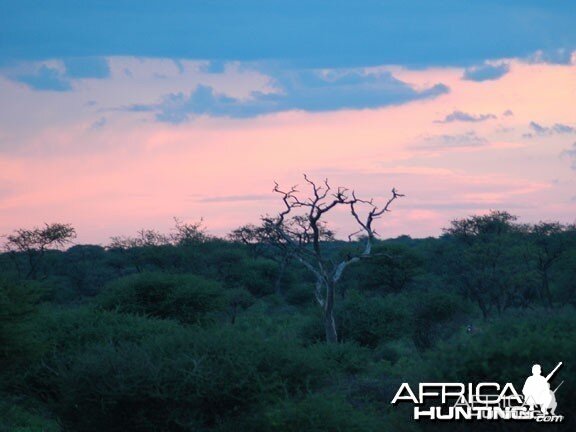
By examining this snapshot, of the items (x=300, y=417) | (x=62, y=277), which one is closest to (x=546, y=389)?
(x=300, y=417)

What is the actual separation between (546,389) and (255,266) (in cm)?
4637

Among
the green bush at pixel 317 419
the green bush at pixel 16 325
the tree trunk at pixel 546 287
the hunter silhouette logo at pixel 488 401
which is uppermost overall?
the green bush at pixel 16 325

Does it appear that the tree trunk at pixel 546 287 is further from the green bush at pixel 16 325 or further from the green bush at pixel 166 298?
the green bush at pixel 16 325

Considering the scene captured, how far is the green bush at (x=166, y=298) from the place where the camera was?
102 feet

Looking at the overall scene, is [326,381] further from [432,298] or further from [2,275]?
[432,298]

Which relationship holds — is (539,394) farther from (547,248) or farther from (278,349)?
(547,248)

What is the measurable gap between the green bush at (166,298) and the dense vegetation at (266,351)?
0.05m

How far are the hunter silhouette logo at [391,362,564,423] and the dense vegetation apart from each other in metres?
0.18

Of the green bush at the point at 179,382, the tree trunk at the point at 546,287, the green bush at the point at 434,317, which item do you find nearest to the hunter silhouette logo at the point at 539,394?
the green bush at the point at 179,382

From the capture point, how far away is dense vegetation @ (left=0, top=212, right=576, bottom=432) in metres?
12.5

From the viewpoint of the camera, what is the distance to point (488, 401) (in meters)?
11.1

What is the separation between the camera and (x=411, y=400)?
1195 centimetres

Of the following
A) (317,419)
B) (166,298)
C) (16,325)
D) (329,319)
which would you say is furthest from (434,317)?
(317,419)

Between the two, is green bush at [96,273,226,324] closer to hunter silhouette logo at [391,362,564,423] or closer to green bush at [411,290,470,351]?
green bush at [411,290,470,351]
